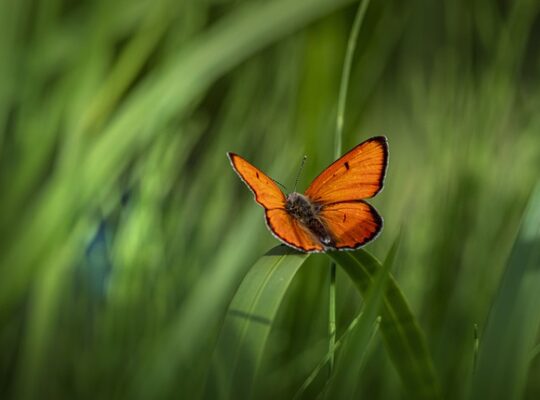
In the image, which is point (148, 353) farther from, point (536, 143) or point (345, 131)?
point (536, 143)

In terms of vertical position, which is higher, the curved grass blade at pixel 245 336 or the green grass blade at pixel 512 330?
the curved grass blade at pixel 245 336

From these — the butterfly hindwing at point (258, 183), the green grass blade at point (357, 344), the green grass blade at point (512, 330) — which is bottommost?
the green grass blade at point (512, 330)

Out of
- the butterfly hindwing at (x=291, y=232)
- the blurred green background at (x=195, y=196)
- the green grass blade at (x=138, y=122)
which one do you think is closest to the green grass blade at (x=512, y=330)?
the blurred green background at (x=195, y=196)

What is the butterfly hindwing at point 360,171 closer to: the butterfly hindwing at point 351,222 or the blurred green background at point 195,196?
the butterfly hindwing at point 351,222

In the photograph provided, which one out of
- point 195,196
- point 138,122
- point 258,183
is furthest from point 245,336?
point 195,196

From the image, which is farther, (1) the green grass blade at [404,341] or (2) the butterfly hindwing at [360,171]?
(2) the butterfly hindwing at [360,171]
